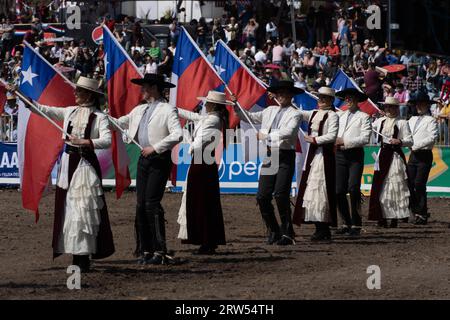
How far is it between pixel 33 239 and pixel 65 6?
74.6 ft

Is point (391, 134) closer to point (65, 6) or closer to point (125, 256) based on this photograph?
point (125, 256)

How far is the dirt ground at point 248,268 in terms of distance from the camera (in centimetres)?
1077

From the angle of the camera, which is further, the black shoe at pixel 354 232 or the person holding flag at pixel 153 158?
the black shoe at pixel 354 232

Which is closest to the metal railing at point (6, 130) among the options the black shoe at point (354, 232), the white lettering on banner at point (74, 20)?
the black shoe at point (354, 232)

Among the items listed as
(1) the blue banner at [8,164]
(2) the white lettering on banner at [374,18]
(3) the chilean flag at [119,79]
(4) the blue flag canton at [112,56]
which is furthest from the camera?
(2) the white lettering on banner at [374,18]

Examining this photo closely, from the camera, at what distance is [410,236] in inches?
642

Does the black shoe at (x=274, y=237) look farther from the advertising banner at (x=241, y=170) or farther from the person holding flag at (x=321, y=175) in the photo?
the advertising banner at (x=241, y=170)

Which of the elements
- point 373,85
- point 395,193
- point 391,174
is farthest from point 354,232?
point 373,85

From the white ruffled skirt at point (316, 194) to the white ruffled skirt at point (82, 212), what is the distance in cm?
407

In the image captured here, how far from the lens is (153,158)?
12477 millimetres

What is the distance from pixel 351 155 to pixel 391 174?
1245 mm

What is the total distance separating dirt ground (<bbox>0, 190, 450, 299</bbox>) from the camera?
10.8 metres

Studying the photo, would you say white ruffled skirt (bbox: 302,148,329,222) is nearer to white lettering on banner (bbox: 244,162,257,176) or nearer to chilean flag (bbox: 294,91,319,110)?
chilean flag (bbox: 294,91,319,110)
